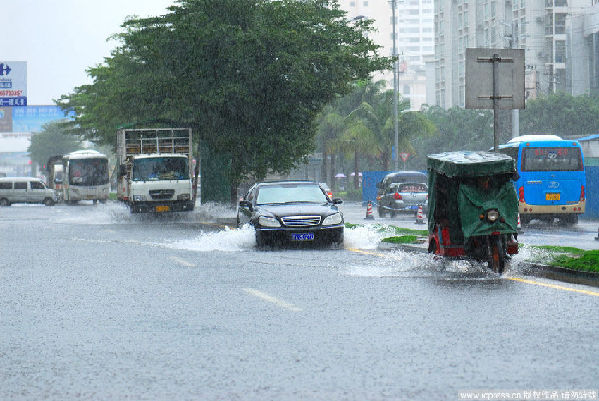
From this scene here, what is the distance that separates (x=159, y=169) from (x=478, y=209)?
25657 mm

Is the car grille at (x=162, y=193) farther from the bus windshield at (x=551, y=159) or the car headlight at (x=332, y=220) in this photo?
the car headlight at (x=332, y=220)

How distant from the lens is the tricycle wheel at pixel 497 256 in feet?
51.4

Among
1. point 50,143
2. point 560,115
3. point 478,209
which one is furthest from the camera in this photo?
point 50,143

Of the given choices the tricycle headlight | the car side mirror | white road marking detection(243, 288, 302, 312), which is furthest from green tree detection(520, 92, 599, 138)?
white road marking detection(243, 288, 302, 312)

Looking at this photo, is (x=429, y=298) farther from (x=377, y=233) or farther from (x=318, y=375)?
(x=377, y=233)

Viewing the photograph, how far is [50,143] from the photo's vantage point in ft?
438

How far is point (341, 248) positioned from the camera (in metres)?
22.1

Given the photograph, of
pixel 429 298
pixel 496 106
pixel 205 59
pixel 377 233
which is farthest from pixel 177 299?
pixel 205 59

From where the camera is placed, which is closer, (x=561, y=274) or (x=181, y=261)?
(x=561, y=274)

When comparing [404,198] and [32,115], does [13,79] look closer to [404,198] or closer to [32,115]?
[404,198]

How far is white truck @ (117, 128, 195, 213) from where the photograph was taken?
39.3m

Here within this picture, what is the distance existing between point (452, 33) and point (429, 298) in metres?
113

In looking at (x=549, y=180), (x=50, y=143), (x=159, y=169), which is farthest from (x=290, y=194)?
(x=50, y=143)

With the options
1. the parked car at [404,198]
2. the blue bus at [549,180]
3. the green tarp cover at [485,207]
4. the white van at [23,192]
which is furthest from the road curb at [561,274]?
the white van at [23,192]
